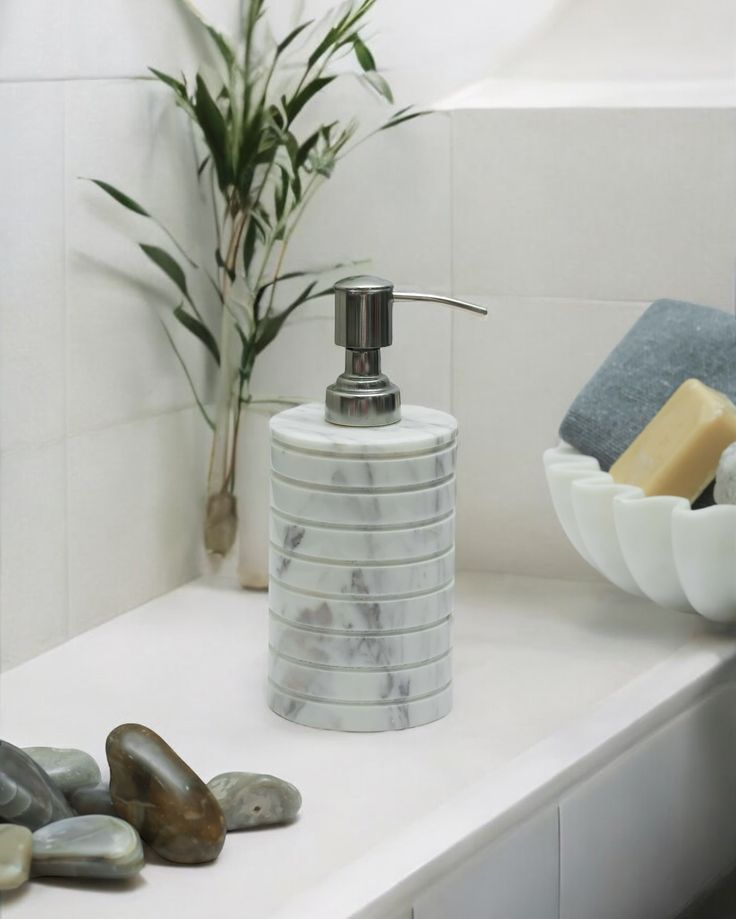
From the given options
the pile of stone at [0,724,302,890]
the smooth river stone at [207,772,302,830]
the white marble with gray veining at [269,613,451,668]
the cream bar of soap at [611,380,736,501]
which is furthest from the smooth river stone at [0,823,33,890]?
the cream bar of soap at [611,380,736,501]

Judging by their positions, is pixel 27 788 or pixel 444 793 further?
pixel 444 793

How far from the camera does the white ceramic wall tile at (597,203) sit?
3.38ft

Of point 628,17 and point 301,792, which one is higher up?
point 628,17

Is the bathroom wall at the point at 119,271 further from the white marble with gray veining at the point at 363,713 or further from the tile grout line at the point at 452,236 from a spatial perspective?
the white marble with gray veining at the point at 363,713

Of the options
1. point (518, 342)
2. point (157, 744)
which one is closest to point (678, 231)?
point (518, 342)

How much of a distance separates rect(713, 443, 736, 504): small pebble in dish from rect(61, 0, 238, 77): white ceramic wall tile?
507 millimetres

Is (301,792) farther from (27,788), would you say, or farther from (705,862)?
(705,862)

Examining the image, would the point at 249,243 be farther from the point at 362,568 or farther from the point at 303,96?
the point at 362,568

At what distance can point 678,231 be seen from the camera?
1042 mm

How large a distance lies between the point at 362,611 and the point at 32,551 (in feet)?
0.90

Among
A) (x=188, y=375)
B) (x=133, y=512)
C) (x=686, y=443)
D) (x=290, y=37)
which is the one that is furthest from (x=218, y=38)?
(x=686, y=443)

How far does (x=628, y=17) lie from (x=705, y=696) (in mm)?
547

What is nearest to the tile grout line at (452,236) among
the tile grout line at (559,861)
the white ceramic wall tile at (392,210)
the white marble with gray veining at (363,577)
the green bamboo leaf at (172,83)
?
the white ceramic wall tile at (392,210)

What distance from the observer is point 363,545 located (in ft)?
2.66
